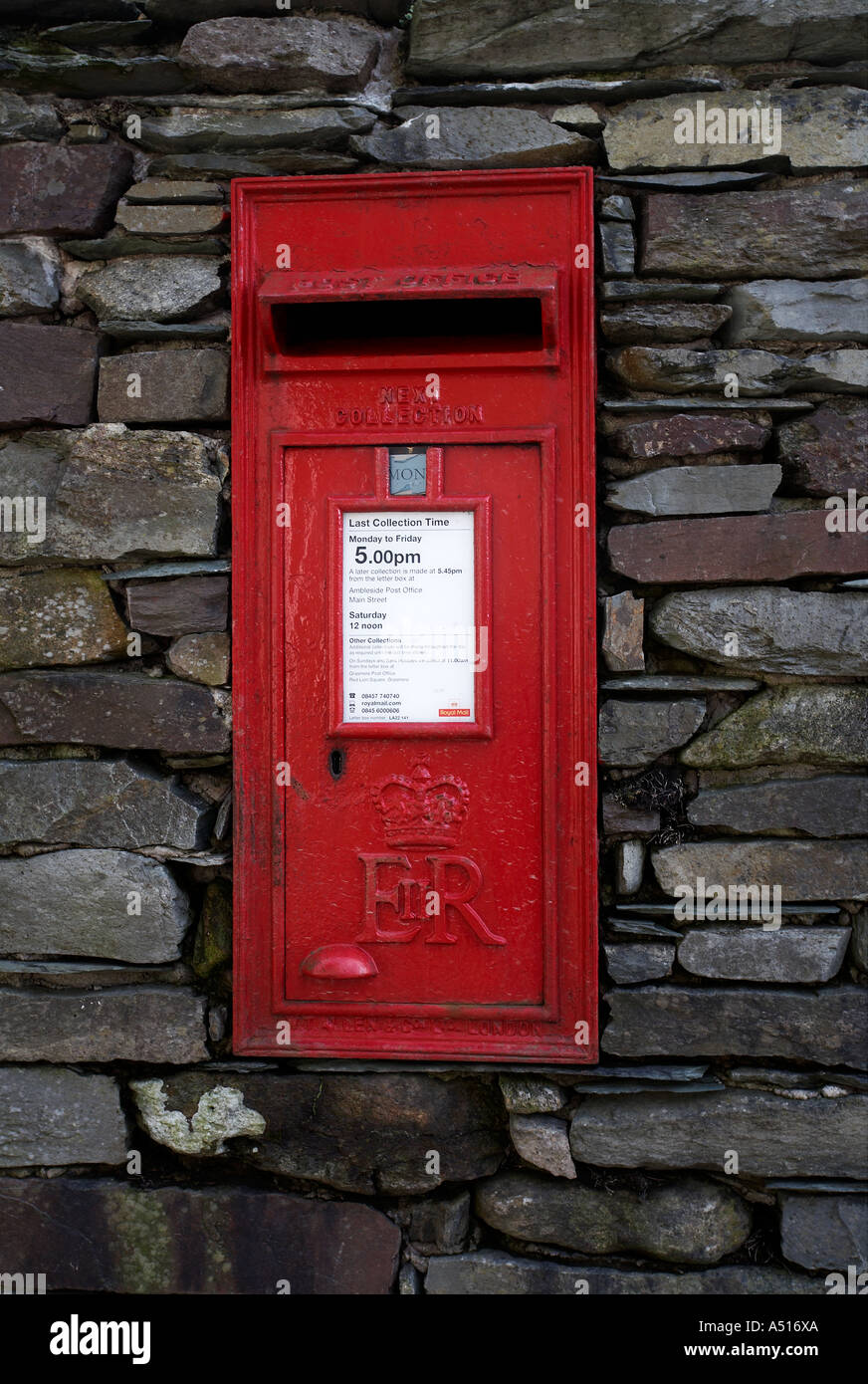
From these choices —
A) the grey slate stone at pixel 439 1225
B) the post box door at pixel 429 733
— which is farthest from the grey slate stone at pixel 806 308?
the grey slate stone at pixel 439 1225

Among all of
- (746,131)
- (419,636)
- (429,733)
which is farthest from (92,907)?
(746,131)

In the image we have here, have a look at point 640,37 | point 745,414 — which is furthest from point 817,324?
point 640,37

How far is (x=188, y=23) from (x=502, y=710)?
1898mm

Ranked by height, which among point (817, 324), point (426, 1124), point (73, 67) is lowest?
point (426, 1124)

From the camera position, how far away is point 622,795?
2115mm

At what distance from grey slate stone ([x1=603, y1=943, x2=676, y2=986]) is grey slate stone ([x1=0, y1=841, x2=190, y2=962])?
1052mm

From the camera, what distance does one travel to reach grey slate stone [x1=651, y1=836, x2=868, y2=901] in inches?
82.2

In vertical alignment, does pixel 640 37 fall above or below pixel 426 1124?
Result: above

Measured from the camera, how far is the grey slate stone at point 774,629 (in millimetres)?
2072

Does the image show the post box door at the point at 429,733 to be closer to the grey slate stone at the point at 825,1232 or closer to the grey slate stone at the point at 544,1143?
the grey slate stone at the point at 544,1143

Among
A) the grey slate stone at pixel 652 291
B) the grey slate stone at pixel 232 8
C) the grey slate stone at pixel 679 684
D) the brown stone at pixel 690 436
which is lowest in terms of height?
the grey slate stone at pixel 679 684

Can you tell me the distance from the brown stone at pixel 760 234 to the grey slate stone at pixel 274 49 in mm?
847

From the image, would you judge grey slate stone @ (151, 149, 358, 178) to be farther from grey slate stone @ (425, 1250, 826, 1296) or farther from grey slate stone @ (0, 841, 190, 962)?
grey slate stone @ (425, 1250, 826, 1296)

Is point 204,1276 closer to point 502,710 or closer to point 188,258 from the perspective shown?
point 502,710
